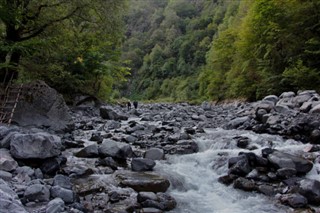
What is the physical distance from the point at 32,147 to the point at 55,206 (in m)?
2.20

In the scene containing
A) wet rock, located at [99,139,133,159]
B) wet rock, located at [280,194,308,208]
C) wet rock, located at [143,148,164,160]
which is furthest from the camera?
wet rock, located at [143,148,164,160]

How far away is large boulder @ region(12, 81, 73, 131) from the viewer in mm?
9934

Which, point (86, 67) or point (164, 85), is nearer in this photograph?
point (86, 67)

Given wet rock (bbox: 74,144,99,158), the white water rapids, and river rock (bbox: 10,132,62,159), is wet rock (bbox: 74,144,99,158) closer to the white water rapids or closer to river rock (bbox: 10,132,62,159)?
river rock (bbox: 10,132,62,159)

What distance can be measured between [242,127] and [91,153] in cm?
629

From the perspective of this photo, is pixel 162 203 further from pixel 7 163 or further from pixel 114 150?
pixel 7 163

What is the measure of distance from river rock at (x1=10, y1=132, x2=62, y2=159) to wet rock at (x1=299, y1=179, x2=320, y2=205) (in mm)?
4789

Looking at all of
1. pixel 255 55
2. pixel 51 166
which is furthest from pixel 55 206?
pixel 255 55

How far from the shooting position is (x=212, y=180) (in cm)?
628

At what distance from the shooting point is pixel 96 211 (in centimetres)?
448

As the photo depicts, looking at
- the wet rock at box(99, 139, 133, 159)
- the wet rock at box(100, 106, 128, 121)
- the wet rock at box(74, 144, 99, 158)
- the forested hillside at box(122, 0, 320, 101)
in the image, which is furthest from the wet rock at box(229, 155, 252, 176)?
the forested hillside at box(122, 0, 320, 101)

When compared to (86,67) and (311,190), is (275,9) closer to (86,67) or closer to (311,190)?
(86,67)

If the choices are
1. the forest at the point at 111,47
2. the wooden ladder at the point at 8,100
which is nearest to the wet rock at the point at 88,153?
the wooden ladder at the point at 8,100

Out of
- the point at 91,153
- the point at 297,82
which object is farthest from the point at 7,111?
the point at 297,82
